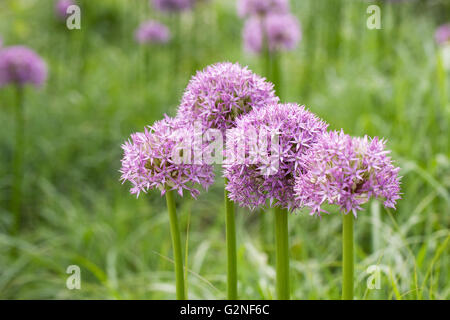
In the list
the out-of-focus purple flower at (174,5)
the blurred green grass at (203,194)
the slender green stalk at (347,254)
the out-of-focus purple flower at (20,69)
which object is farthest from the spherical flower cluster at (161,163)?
the out-of-focus purple flower at (174,5)

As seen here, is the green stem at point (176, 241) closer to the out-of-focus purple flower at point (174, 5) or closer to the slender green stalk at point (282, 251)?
the slender green stalk at point (282, 251)

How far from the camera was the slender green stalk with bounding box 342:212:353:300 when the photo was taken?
1.20 metres

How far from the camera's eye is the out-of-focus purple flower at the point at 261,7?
3.98m

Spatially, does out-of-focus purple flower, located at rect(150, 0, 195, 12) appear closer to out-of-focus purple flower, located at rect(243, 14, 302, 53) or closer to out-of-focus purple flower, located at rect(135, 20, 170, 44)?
out-of-focus purple flower, located at rect(135, 20, 170, 44)

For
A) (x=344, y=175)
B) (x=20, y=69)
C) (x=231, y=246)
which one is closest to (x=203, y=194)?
(x=20, y=69)

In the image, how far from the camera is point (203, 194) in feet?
13.4

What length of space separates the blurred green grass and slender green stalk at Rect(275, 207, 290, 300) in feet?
2.00

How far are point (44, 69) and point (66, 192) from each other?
3.66 ft

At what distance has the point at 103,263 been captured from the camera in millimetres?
3365

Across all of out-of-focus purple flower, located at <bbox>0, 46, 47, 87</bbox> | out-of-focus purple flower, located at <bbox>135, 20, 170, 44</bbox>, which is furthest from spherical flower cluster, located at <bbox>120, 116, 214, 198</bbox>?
out-of-focus purple flower, located at <bbox>135, 20, 170, 44</bbox>

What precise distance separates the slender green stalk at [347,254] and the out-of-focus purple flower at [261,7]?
3098 mm

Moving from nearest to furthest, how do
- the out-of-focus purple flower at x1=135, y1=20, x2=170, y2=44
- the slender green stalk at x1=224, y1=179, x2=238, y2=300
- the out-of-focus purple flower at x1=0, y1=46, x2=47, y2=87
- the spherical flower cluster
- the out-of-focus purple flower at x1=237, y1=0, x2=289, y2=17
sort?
the spherical flower cluster → the slender green stalk at x1=224, y1=179, x2=238, y2=300 → the out-of-focus purple flower at x1=0, y1=46, x2=47, y2=87 → the out-of-focus purple flower at x1=237, y1=0, x2=289, y2=17 → the out-of-focus purple flower at x1=135, y1=20, x2=170, y2=44

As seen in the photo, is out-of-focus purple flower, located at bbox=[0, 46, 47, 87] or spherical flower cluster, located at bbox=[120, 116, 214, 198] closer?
spherical flower cluster, located at bbox=[120, 116, 214, 198]
